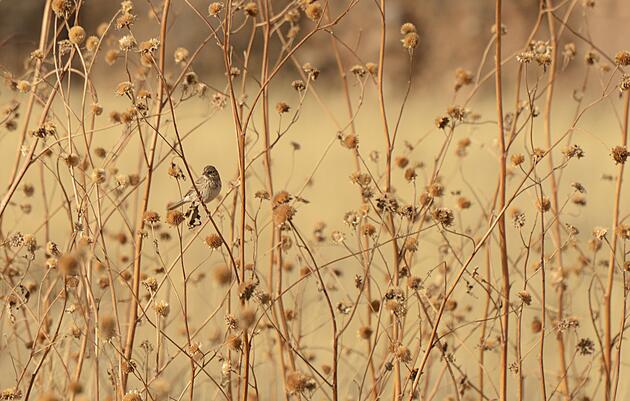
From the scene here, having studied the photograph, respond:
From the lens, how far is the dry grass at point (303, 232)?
188cm

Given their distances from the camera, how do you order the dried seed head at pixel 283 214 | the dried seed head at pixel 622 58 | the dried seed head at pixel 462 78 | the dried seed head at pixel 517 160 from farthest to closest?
the dried seed head at pixel 462 78 → the dried seed head at pixel 622 58 → the dried seed head at pixel 517 160 → the dried seed head at pixel 283 214

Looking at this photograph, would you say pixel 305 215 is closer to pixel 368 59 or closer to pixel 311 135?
pixel 311 135

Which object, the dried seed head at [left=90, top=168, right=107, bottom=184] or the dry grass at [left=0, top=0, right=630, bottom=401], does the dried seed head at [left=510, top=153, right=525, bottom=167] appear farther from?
the dried seed head at [left=90, top=168, right=107, bottom=184]

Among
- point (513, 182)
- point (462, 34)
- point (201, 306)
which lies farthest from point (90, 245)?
point (462, 34)

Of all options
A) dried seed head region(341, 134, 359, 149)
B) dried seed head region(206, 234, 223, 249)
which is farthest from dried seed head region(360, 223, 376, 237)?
dried seed head region(206, 234, 223, 249)

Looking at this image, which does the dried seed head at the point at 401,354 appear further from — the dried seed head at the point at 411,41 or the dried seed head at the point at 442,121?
the dried seed head at the point at 411,41

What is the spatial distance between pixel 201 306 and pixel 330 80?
8485 millimetres

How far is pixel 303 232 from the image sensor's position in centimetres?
644

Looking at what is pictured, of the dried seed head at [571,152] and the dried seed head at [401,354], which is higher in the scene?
the dried seed head at [571,152]

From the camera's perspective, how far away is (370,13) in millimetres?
13094

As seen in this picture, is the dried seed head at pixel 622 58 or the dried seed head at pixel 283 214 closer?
the dried seed head at pixel 283 214

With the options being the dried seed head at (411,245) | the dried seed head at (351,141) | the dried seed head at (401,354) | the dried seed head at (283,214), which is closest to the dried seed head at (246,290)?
the dried seed head at (283,214)

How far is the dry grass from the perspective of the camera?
74.0 inches

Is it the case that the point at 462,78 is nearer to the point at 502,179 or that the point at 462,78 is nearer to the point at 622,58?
the point at 622,58
